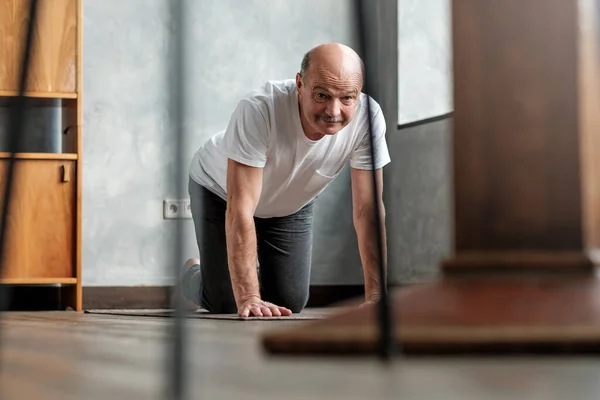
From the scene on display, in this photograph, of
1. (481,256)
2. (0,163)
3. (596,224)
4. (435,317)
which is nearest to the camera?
(435,317)

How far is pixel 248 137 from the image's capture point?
2.58m

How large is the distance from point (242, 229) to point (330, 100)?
418 millimetres

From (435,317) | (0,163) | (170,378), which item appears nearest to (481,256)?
(435,317)

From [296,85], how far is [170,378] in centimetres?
222

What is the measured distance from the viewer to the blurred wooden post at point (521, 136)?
3.45 ft

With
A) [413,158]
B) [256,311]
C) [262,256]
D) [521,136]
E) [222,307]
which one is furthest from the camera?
[413,158]

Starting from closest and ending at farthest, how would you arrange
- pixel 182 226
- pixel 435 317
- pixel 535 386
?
pixel 182 226, pixel 535 386, pixel 435 317

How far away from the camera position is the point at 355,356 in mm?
759

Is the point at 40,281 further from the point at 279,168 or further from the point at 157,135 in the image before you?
the point at 279,168

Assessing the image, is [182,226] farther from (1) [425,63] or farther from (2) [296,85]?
(1) [425,63]

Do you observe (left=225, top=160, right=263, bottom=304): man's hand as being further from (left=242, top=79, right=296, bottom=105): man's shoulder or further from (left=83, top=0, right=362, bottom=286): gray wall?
(left=83, top=0, right=362, bottom=286): gray wall

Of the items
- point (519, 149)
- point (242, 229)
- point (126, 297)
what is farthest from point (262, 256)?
point (519, 149)

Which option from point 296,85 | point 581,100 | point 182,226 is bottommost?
point 182,226

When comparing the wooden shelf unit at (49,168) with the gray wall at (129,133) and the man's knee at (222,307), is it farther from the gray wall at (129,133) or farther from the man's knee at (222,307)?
the man's knee at (222,307)
